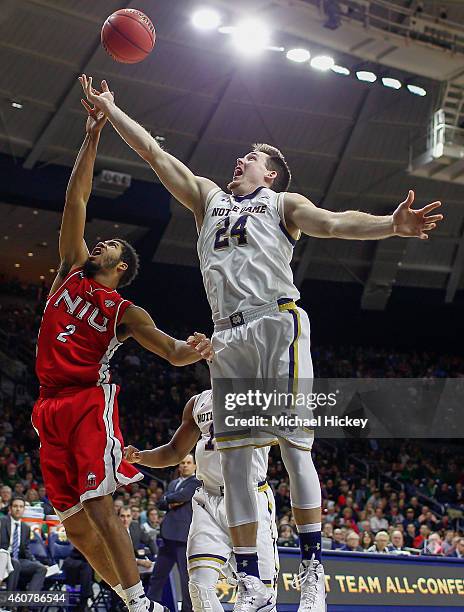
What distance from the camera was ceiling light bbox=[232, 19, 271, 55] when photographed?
18.0 metres

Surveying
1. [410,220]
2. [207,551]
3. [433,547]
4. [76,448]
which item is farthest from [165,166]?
[433,547]

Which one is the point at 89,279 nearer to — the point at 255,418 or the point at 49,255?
the point at 255,418

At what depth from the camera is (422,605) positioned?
10.1 metres

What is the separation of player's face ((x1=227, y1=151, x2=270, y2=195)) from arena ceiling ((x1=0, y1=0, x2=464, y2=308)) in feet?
40.8

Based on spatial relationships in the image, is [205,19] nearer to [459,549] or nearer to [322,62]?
[322,62]

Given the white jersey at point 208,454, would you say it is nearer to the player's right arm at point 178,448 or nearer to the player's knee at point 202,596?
the player's right arm at point 178,448

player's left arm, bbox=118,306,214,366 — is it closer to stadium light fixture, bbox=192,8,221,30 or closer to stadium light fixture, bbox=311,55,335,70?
stadium light fixture, bbox=192,8,221,30

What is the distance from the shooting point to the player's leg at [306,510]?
431 centimetres

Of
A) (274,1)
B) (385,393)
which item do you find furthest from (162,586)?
(385,393)

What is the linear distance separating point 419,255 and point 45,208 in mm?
12661

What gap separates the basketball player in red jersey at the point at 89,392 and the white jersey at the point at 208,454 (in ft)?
3.08

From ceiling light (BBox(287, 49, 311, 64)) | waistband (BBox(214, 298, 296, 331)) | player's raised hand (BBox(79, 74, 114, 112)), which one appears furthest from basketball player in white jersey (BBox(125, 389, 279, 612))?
ceiling light (BBox(287, 49, 311, 64))

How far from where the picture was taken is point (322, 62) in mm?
19641

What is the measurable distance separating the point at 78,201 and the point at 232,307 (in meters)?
1.86
